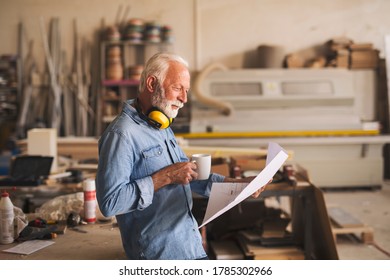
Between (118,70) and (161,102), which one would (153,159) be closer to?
(161,102)

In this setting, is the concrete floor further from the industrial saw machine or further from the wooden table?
the wooden table

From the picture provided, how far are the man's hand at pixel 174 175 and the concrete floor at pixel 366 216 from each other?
2639mm

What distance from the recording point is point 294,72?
20.4 feet

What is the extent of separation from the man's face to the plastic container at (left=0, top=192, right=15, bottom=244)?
2.63 feet

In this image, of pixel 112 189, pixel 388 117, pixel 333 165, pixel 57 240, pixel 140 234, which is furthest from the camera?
pixel 388 117

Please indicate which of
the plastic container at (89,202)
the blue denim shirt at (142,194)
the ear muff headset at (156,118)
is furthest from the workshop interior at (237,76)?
the ear muff headset at (156,118)

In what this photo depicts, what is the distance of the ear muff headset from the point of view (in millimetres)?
1697

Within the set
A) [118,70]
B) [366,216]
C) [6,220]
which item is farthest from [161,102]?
[118,70]

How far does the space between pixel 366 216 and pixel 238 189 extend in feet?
11.8

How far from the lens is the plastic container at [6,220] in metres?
1.95

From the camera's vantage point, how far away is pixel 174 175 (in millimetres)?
1622
